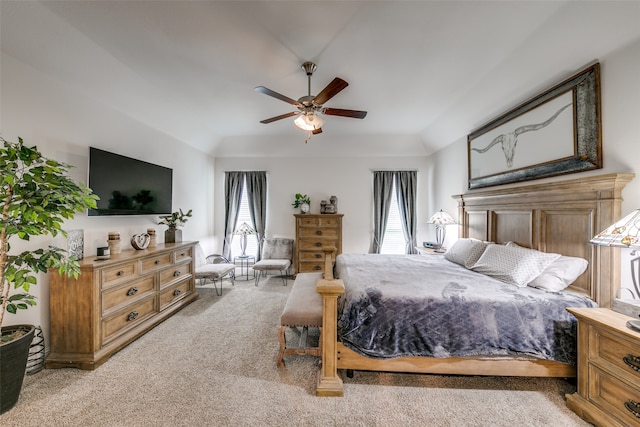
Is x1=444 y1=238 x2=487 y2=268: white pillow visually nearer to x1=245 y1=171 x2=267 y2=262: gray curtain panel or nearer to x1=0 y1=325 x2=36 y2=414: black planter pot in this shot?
x1=245 y1=171 x2=267 y2=262: gray curtain panel

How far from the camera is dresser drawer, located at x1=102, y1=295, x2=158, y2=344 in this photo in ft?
7.72

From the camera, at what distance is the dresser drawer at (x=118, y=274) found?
2.34 meters

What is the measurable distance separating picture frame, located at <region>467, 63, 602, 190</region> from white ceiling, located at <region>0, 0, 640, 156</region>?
150mm

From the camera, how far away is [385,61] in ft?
8.57

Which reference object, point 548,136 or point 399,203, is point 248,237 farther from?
point 548,136

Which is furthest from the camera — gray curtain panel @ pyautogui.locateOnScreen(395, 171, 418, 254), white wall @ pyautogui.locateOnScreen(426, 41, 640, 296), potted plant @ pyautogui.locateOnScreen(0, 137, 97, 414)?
gray curtain panel @ pyautogui.locateOnScreen(395, 171, 418, 254)

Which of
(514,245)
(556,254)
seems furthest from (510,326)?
(514,245)

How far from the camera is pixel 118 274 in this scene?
2486 millimetres

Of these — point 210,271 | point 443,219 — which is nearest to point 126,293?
point 210,271

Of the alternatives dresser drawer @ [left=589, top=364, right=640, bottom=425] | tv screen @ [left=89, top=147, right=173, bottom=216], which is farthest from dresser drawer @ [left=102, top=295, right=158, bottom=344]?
dresser drawer @ [left=589, top=364, right=640, bottom=425]

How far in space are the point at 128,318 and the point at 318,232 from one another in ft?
10.6

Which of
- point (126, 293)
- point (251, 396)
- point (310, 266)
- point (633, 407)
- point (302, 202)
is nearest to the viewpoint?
point (633, 407)

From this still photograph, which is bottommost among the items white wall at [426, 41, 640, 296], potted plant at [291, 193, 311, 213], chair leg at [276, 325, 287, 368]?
chair leg at [276, 325, 287, 368]

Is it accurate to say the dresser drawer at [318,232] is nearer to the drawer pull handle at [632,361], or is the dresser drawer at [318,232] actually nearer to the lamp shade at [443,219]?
the lamp shade at [443,219]
